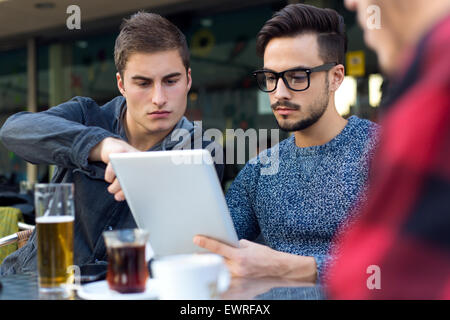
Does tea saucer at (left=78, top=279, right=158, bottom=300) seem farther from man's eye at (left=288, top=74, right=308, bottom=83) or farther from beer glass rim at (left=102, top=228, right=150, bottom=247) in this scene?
man's eye at (left=288, top=74, right=308, bottom=83)

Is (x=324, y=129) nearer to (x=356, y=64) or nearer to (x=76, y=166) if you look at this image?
(x=76, y=166)

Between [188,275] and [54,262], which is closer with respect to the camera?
[188,275]

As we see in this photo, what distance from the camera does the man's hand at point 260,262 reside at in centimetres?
130

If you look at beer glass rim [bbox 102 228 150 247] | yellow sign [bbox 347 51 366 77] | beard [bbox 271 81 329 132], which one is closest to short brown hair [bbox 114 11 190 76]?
beard [bbox 271 81 329 132]

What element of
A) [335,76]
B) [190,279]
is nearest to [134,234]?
[190,279]

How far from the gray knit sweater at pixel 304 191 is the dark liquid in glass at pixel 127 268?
2.82 ft

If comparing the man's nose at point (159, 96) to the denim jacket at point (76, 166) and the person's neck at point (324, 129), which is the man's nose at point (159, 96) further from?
the person's neck at point (324, 129)

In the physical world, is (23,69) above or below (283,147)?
above

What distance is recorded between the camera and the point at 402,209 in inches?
17.7

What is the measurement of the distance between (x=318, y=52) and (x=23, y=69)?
5946mm

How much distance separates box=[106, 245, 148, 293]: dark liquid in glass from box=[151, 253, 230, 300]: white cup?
109 millimetres

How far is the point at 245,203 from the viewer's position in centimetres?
205
